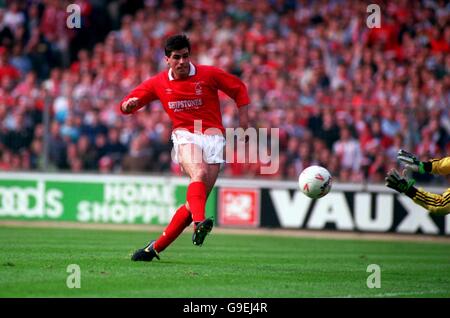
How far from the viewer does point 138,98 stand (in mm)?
11523

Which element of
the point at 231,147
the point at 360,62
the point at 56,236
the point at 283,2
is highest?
the point at 283,2

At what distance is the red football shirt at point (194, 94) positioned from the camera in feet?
37.7

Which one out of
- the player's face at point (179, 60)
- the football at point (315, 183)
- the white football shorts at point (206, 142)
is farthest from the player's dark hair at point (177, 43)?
the football at point (315, 183)

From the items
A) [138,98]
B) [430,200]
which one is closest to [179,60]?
[138,98]

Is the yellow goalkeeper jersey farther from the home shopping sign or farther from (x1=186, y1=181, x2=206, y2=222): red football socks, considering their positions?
the home shopping sign

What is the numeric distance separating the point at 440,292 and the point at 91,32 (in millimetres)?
18144

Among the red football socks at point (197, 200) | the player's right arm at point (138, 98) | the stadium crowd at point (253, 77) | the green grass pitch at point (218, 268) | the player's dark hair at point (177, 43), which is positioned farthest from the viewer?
the stadium crowd at point (253, 77)

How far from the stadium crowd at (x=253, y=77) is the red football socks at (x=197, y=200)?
8.86 metres

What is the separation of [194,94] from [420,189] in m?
2.99

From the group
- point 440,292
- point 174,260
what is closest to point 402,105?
point 174,260

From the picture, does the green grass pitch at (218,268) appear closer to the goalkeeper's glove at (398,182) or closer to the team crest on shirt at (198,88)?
the goalkeeper's glove at (398,182)

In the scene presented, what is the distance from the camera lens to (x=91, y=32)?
26.1 meters
